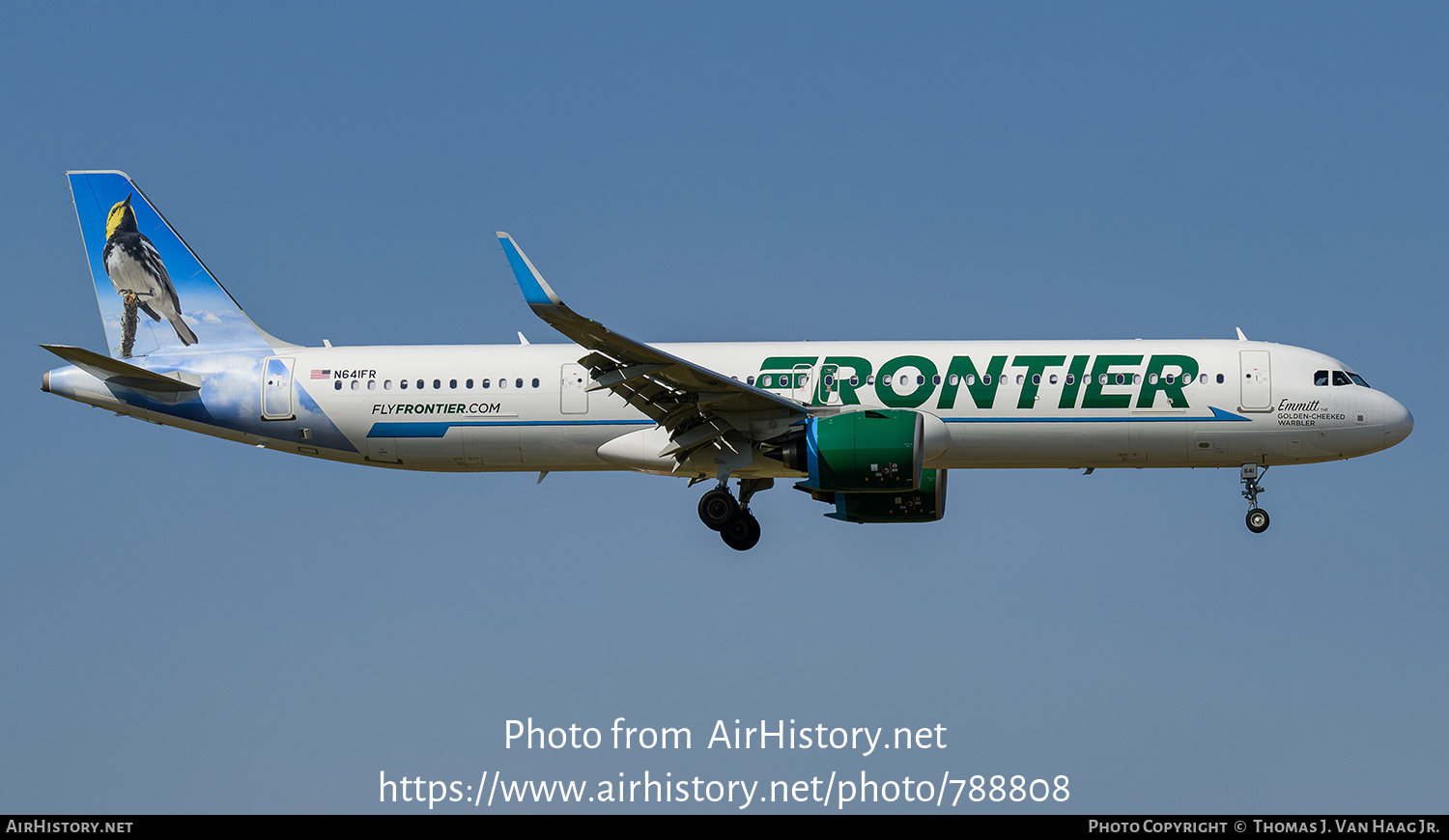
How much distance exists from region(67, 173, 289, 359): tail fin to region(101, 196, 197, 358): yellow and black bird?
23mm

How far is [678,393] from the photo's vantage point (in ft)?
105

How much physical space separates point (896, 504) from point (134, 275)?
19.5m

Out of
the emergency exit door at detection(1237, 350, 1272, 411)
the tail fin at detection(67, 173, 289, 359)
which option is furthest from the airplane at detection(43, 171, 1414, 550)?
the tail fin at detection(67, 173, 289, 359)

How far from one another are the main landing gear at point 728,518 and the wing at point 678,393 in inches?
67.9

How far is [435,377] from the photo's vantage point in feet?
114

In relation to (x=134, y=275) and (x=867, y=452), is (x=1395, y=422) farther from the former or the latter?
(x=134, y=275)

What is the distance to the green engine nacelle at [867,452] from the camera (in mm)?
30906

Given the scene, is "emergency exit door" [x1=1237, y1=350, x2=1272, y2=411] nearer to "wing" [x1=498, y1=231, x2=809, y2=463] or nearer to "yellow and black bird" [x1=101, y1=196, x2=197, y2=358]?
"wing" [x1=498, y1=231, x2=809, y2=463]

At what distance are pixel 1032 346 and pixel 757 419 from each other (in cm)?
621

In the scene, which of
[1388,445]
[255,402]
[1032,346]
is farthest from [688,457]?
[1388,445]

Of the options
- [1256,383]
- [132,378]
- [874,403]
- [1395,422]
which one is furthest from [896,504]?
[132,378]
